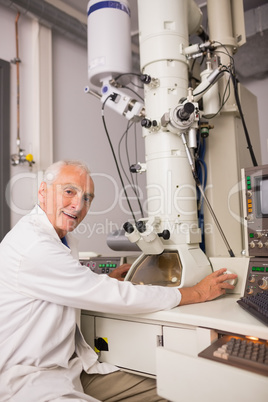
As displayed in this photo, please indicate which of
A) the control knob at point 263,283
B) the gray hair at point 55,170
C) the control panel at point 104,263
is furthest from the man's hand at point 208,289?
the gray hair at point 55,170

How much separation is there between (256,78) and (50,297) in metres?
3.51

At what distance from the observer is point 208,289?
4.12 ft

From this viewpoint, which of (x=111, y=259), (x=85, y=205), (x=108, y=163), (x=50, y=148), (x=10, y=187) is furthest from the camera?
(x=108, y=163)

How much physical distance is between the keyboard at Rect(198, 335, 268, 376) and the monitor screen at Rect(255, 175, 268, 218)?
543mm

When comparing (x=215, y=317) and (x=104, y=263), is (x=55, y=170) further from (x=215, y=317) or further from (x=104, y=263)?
(x=215, y=317)

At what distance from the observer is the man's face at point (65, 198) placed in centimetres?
126

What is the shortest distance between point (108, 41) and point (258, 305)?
134cm

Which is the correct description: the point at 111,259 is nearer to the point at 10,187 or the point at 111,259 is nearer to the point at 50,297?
the point at 50,297

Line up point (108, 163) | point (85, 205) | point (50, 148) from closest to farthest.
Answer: point (85, 205), point (50, 148), point (108, 163)

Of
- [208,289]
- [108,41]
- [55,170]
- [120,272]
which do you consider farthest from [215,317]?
[108,41]

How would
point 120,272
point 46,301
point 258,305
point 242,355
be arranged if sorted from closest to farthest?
point 242,355
point 258,305
point 46,301
point 120,272

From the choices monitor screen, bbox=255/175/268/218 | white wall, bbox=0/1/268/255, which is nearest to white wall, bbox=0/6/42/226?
white wall, bbox=0/1/268/255

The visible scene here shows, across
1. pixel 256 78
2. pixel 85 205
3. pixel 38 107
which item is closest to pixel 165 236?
pixel 85 205

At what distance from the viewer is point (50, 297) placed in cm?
108
